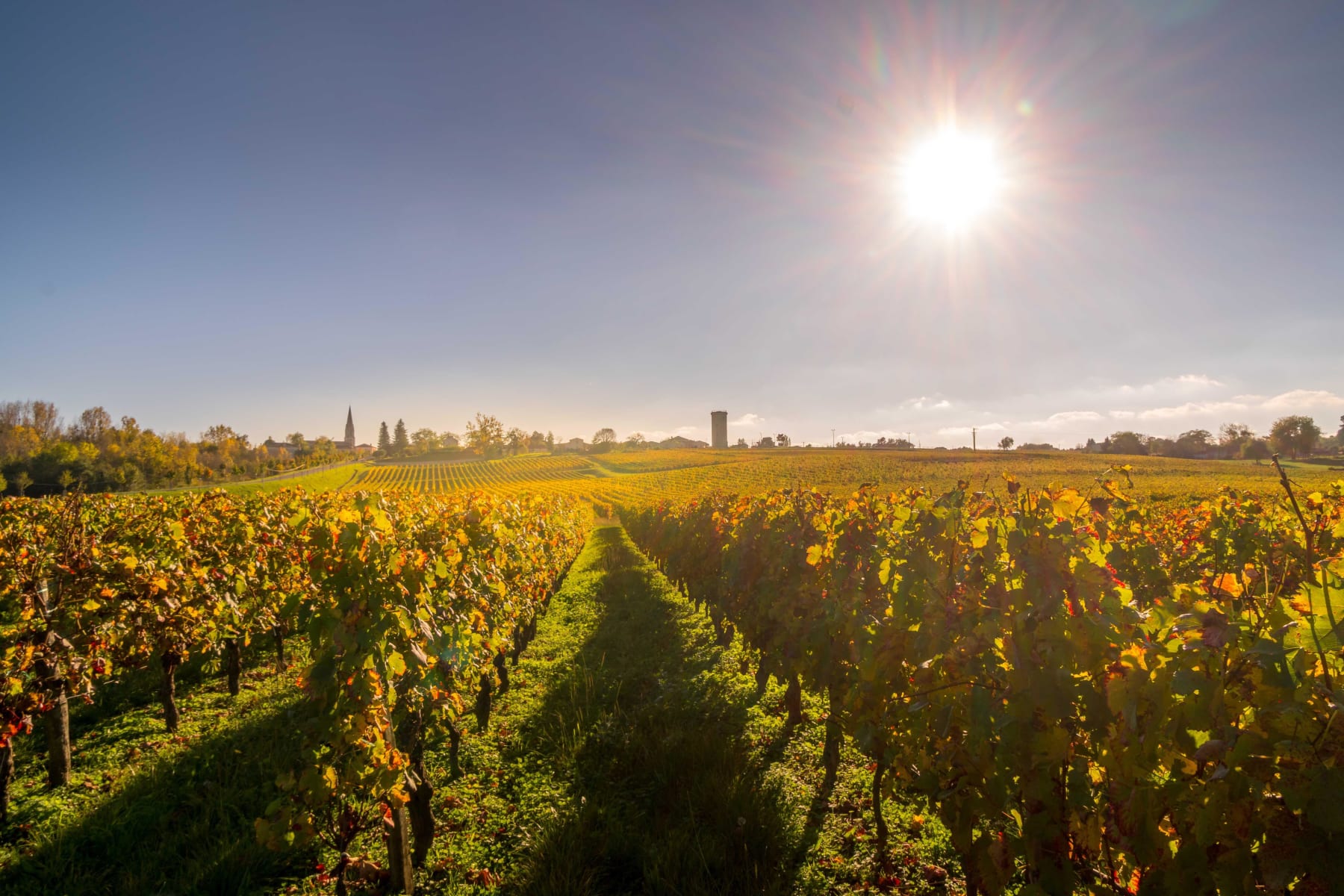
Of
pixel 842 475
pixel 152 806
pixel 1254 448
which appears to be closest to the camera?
pixel 152 806

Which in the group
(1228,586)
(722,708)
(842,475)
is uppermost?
(1228,586)

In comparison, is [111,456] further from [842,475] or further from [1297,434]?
[1297,434]

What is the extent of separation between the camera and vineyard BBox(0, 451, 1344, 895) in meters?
1.95

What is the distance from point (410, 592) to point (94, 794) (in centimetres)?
388

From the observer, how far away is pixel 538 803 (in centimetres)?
463

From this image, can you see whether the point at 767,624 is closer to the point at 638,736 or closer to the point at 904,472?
the point at 638,736

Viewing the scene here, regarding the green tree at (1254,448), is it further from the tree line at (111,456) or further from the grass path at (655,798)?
the tree line at (111,456)

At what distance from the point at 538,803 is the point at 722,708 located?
246cm

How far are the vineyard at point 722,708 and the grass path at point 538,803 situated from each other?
0.03 meters

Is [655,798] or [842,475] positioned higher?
[842,475]

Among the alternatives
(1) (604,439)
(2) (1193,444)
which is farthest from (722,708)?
(1) (604,439)

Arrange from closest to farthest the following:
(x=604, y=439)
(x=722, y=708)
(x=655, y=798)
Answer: (x=655, y=798) → (x=722, y=708) → (x=604, y=439)

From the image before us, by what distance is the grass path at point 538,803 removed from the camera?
3.71 m

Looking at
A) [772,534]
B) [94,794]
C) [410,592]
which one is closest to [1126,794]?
[410,592]
